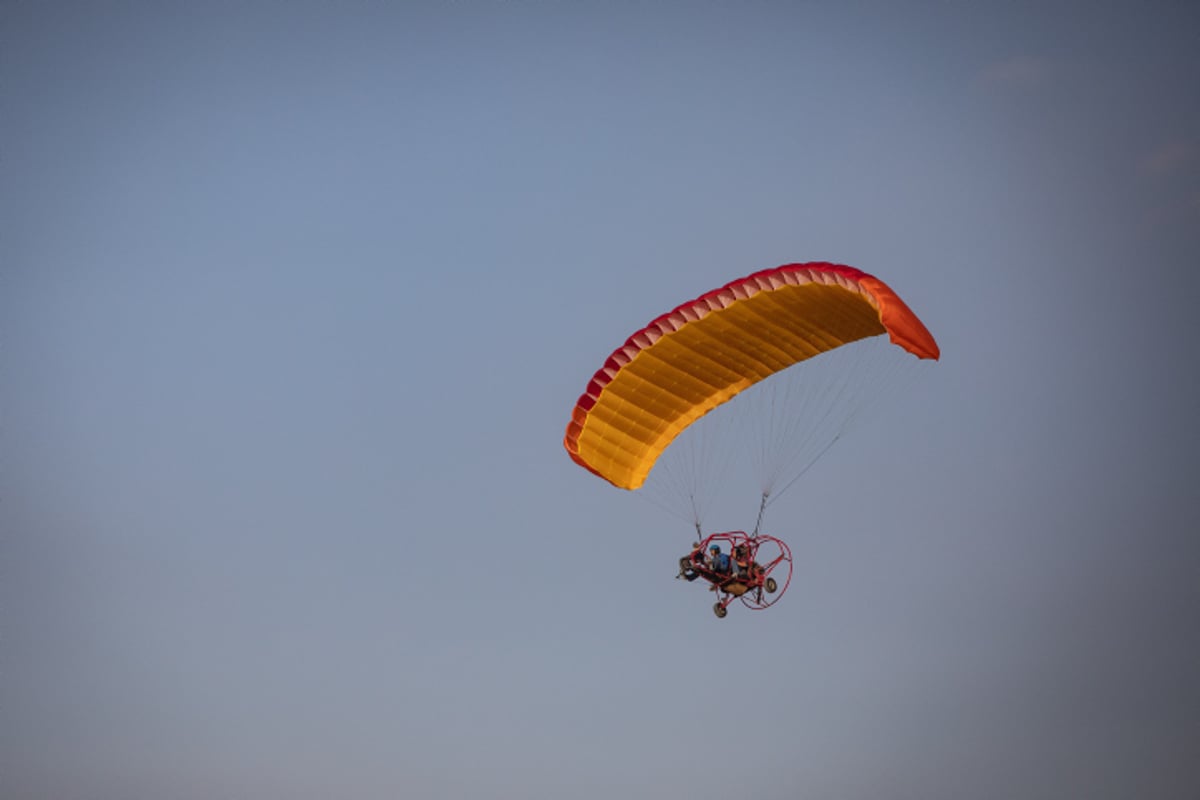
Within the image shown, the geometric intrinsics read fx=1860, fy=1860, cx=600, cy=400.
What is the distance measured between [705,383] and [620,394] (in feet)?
4.80

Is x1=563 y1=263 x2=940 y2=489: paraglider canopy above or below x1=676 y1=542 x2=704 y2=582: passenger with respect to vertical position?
above

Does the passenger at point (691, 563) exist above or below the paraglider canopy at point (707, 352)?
below

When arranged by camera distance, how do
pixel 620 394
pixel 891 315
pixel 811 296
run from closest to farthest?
pixel 891 315, pixel 811 296, pixel 620 394

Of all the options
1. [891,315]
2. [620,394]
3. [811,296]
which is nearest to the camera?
[891,315]

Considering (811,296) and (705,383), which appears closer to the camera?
(811,296)

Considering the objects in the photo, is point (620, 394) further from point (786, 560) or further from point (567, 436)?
point (786, 560)

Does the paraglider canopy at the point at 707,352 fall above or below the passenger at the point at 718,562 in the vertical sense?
above

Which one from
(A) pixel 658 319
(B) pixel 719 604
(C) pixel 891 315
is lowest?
(B) pixel 719 604

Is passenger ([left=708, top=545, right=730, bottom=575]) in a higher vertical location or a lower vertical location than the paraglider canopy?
lower

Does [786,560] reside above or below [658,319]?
below

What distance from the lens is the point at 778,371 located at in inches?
1179

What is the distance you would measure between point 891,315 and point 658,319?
4373 mm

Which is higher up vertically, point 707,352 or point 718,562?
point 707,352

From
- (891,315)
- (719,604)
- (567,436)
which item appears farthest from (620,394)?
(891,315)
